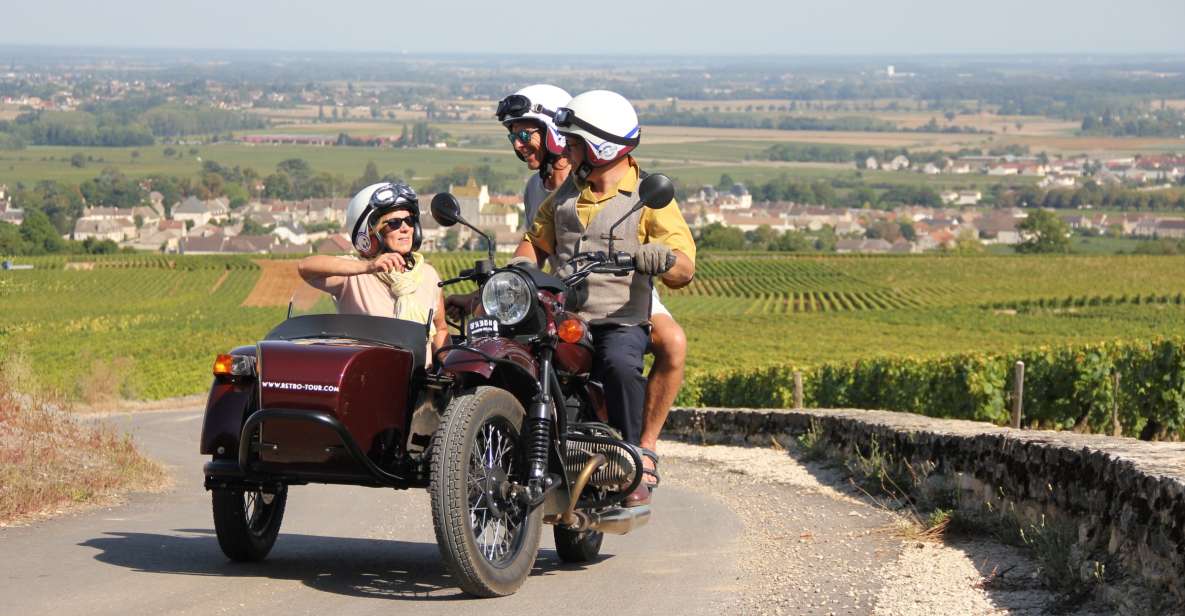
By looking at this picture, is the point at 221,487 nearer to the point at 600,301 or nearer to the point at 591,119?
the point at 600,301

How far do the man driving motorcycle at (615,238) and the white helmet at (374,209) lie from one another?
586 millimetres

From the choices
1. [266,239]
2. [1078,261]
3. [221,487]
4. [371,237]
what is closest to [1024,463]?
[371,237]

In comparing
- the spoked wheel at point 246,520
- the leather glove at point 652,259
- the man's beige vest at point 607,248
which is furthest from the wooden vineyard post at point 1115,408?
the spoked wheel at point 246,520

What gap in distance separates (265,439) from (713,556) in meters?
2.45

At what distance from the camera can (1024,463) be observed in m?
7.21

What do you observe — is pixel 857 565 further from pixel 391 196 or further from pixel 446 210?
pixel 391 196

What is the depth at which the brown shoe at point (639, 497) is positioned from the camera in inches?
258

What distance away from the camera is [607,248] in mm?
6570

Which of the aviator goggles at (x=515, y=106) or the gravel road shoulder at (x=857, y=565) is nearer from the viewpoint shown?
the gravel road shoulder at (x=857, y=565)

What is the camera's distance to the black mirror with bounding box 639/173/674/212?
20.0ft

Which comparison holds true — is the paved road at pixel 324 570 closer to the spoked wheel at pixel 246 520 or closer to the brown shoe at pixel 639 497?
the spoked wheel at pixel 246 520

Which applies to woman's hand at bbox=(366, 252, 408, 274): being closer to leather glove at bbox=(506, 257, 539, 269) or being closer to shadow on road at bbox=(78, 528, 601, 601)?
leather glove at bbox=(506, 257, 539, 269)

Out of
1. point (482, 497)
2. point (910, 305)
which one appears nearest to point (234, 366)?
point (482, 497)

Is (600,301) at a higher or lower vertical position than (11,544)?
higher
